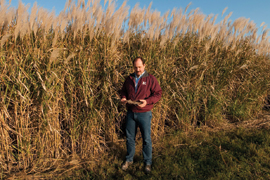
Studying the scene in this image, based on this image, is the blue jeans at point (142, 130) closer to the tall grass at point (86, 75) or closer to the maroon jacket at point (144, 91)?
the maroon jacket at point (144, 91)

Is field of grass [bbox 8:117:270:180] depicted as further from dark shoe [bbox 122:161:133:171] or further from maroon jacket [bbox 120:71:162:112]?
maroon jacket [bbox 120:71:162:112]

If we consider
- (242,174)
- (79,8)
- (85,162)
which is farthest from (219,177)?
(79,8)

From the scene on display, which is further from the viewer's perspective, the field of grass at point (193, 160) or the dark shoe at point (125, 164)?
the dark shoe at point (125, 164)

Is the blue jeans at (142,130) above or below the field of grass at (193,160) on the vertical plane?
above

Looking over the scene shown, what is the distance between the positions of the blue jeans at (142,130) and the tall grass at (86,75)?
Answer: 356 mm

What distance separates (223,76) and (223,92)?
17.8 inches

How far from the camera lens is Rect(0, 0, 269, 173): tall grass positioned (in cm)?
245

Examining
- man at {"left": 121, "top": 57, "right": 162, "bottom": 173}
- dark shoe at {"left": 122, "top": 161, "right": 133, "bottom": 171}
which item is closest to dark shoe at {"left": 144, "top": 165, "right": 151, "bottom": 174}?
man at {"left": 121, "top": 57, "right": 162, "bottom": 173}

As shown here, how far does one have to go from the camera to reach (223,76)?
13.2 ft

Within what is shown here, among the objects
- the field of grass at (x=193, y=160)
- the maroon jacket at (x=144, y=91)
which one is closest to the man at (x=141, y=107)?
the maroon jacket at (x=144, y=91)

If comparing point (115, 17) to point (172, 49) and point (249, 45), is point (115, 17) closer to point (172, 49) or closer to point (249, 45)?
point (172, 49)

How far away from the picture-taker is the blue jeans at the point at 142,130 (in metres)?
2.59

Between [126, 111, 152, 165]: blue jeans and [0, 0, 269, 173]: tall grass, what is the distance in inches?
14.0

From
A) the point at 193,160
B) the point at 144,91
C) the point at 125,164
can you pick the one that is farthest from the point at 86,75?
the point at 193,160
